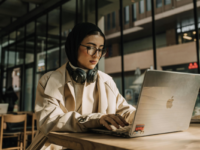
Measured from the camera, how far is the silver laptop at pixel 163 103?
2.36 feet

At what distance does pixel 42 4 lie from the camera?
7.29 m

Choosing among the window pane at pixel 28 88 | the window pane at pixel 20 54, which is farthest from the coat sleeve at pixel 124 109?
the window pane at pixel 20 54

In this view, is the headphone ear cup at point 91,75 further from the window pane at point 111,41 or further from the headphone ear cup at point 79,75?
the window pane at point 111,41

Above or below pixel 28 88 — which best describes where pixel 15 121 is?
below

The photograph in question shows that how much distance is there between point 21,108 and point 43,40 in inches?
115

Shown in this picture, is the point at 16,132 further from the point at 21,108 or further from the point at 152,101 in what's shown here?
the point at 21,108

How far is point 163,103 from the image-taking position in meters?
0.79

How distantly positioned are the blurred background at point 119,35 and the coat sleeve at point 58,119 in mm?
2534

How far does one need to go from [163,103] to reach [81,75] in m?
0.59

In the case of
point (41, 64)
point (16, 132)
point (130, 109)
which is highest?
point (41, 64)

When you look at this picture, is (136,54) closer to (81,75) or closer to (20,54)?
(81,75)

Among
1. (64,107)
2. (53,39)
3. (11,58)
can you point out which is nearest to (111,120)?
(64,107)

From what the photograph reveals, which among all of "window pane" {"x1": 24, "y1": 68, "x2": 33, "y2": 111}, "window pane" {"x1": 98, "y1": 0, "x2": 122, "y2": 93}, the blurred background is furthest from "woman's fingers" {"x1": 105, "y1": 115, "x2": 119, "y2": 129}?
"window pane" {"x1": 24, "y1": 68, "x2": 33, "y2": 111}

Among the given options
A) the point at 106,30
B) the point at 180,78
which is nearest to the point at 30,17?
the point at 106,30
